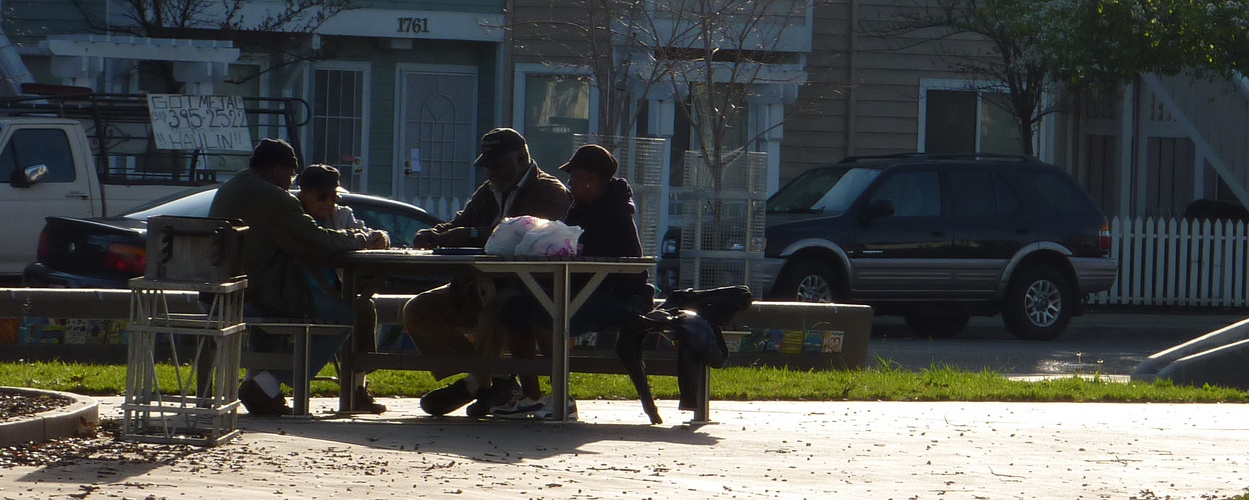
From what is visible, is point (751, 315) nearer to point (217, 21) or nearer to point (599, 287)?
point (599, 287)

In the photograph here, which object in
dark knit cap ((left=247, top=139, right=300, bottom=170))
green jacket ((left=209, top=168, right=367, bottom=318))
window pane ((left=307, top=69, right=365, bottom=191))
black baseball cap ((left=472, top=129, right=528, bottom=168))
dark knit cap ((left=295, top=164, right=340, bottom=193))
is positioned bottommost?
green jacket ((left=209, top=168, right=367, bottom=318))

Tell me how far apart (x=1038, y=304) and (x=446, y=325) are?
9.42m

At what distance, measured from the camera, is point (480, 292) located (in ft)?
27.6

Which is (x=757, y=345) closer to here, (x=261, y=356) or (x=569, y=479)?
(x=261, y=356)

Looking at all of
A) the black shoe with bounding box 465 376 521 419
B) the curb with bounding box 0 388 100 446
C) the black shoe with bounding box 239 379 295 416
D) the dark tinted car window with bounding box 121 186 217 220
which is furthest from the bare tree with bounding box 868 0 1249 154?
the curb with bounding box 0 388 100 446

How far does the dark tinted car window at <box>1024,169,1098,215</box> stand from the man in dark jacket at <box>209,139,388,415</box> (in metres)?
9.88

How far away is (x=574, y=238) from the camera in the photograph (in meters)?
7.79

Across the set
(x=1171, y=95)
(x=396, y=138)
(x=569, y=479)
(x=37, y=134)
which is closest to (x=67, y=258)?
(x=37, y=134)

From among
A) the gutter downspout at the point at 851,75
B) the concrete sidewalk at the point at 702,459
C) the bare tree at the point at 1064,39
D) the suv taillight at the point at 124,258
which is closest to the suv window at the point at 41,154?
the suv taillight at the point at 124,258

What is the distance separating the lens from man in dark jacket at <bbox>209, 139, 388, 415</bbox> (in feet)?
26.0

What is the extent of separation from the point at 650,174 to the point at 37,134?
5.31m

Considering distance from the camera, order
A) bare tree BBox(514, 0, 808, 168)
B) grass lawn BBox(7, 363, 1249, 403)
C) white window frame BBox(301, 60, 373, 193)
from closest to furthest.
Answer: grass lawn BBox(7, 363, 1249, 403) < bare tree BBox(514, 0, 808, 168) < white window frame BBox(301, 60, 373, 193)

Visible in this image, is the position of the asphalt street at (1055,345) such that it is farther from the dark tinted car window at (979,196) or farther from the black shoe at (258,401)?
the black shoe at (258,401)

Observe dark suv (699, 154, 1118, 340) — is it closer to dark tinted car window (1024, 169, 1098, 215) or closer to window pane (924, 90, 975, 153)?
dark tinted car window (1024, 169, 1098, 215)
